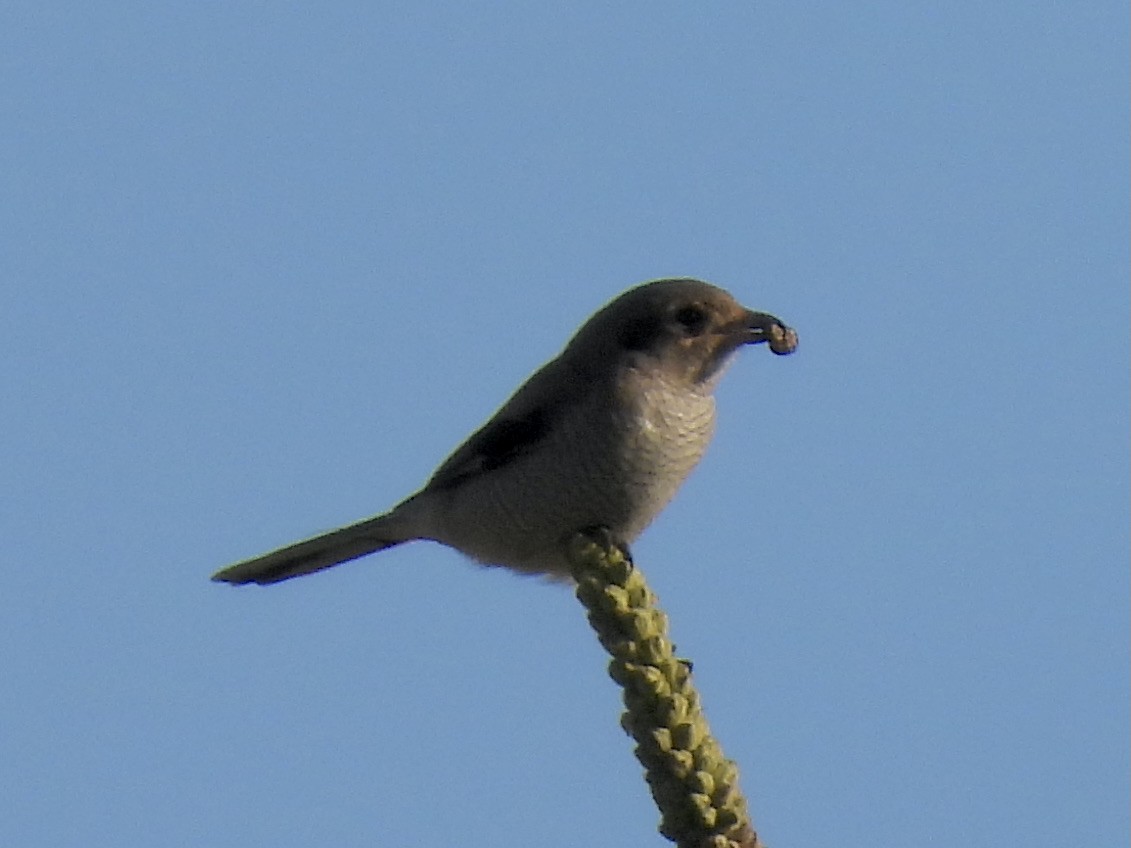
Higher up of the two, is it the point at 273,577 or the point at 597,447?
the point at 273,577

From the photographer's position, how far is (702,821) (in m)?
1.98

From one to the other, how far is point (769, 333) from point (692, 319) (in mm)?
223

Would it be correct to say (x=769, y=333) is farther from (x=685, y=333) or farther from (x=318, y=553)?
(x=318, y=553)

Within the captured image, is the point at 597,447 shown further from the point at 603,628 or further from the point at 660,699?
the point at 660,699

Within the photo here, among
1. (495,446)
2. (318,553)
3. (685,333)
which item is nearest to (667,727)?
(685,333)

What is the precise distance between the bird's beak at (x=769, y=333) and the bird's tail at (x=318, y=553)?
1.13 meters

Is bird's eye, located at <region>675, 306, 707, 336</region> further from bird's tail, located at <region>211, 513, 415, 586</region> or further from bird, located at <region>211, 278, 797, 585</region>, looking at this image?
bird's tail, located at <region>211, 513, 415, 586</region>

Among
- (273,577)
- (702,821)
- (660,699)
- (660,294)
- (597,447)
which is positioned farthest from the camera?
(273,577)

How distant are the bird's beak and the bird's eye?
0.35ft

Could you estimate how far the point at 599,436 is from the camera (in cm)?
389

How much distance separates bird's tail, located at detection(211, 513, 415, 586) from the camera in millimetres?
4367

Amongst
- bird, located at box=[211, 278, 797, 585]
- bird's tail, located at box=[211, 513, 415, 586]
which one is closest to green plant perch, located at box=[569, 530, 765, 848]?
bird, located at box=[211, 278, 797, 585]

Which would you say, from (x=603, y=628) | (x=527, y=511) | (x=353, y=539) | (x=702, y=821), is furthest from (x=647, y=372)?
(x=702, y=821)

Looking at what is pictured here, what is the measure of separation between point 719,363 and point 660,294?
0.74ft
